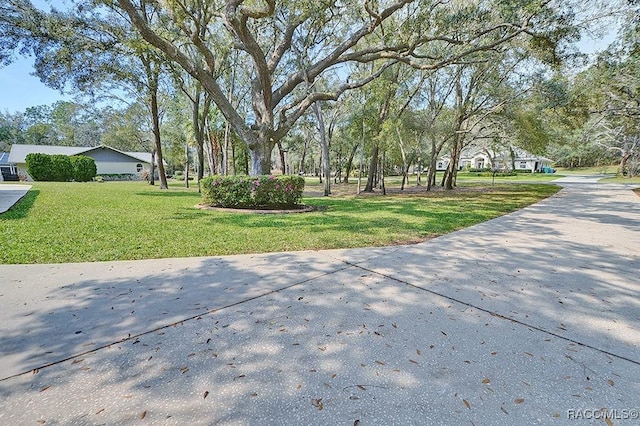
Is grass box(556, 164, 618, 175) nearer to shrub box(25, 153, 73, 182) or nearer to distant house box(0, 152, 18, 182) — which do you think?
shrub box(25, 153, 73, 182)

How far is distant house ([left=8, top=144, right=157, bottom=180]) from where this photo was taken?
2975 centimetres

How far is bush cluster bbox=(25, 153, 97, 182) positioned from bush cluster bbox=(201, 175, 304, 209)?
23.6 meters

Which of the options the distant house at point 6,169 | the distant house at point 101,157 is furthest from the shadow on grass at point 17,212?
the distant house at point 6,169

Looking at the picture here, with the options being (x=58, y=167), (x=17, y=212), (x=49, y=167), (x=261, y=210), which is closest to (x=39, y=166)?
(x=49, y=167)

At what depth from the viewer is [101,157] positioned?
33.9 meters

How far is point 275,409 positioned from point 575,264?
188 inches

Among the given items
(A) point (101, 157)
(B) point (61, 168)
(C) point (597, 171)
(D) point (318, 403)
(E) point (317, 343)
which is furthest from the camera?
(C) point (597, 171)

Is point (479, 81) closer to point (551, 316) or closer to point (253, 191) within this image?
point (253, 191)

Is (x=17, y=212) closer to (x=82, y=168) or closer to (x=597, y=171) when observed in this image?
(x=82, y=168)

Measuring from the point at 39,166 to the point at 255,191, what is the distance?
2552 cm

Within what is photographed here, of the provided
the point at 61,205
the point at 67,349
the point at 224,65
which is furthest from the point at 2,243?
the point at 224,65

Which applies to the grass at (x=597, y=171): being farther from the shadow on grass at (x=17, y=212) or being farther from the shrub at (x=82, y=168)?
the shrub at (x=82, y=168)

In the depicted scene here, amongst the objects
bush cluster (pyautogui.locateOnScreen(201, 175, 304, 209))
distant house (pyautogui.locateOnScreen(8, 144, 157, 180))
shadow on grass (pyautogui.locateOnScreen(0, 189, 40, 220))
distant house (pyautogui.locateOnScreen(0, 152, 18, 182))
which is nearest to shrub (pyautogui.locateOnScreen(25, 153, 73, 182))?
distant house (pyautogui.locateOnScreen(8, 144, 157, 180))

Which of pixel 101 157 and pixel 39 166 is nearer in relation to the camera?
pixel 39 166
